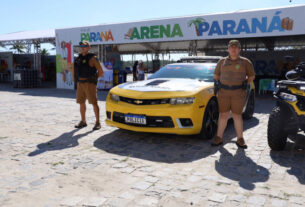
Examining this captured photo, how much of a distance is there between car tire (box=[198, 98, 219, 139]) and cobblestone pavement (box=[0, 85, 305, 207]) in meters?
0.16

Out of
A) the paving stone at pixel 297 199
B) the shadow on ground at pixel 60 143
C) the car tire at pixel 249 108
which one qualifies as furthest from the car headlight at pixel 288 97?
the shadow on ground at pixel 60 143

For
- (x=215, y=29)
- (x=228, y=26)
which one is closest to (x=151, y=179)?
(x=228, y=26)

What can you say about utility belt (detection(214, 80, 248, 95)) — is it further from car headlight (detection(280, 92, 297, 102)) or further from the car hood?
car headlight (detection(280, 92, 297, 102))

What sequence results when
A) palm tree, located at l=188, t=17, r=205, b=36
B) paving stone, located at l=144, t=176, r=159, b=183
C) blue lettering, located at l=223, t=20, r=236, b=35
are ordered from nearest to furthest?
paving stone, located at l=144, t=176, r=159, b=183 < blue lettering, located at l=223, t=20, r=236, b=35 < palm tree, located at l=188, t=17, r=205, b=36

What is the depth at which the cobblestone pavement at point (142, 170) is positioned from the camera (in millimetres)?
2756

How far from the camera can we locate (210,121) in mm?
5027

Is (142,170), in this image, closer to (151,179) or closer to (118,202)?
(151,179)

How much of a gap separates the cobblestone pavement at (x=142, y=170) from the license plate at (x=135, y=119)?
1.13 feet

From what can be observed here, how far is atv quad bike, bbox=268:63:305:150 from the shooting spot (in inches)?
153

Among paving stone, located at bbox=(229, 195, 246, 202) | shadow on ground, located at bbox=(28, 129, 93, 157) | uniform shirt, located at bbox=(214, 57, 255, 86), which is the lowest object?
paving stone, located at bbox=(229, 195, 246, 202)

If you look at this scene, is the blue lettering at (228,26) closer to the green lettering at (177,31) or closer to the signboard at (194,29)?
the signboard at (194,29)

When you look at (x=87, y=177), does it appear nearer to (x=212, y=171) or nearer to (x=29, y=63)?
(x=212, y=171)

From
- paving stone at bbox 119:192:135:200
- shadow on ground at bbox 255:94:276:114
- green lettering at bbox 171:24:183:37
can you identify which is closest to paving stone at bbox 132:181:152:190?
paving stone at bbox 119:192:135:200

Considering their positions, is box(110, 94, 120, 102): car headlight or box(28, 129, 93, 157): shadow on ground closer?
box(28, 129, 93, 157): shadow on ground
